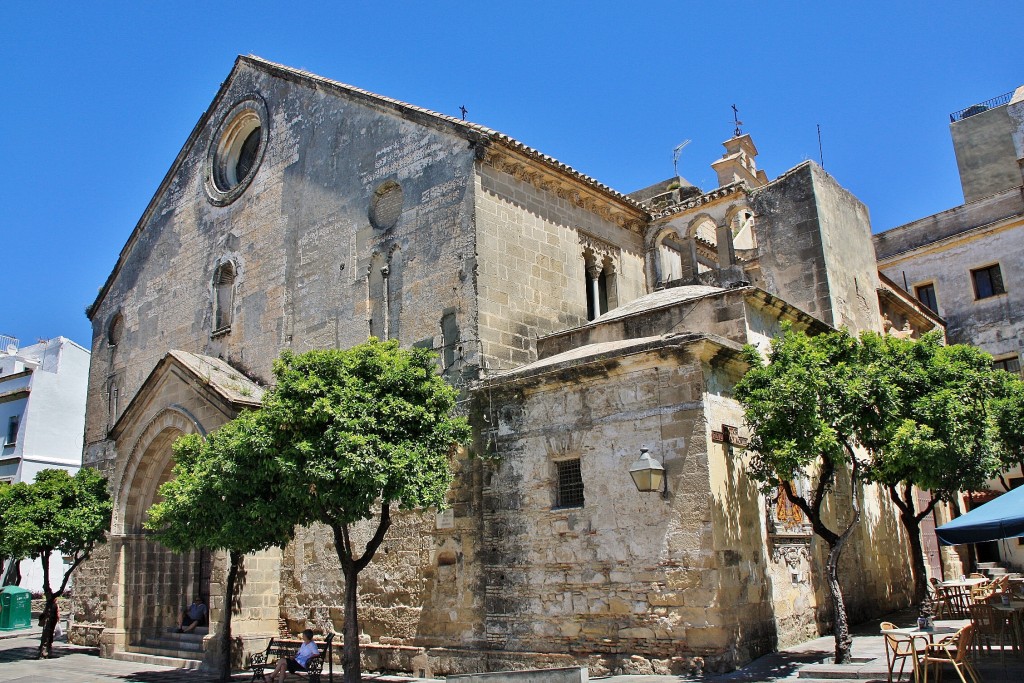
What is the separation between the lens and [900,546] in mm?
16594

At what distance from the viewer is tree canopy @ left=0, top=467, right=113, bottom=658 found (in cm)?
1758

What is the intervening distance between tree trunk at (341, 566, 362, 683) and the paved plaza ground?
1.54m

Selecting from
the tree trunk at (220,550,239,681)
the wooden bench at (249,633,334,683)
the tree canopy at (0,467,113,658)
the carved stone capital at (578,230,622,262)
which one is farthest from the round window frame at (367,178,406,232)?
the tree canopy at (0,467,113,658)

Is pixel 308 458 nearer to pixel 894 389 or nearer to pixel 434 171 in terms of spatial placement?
pixel 434 171

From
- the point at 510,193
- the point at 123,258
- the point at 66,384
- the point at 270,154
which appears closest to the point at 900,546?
the point at 510,193

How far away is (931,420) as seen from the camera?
1120cm

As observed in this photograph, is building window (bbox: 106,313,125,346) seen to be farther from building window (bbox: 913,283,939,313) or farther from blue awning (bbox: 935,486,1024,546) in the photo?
building window (bbox: 913,283,939,313)

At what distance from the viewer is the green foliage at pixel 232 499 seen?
1180 centimetres

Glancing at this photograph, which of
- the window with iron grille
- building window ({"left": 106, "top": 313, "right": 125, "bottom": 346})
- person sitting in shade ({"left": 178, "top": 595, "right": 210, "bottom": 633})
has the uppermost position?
building window ({"left": 106, "top": 313, "right": 125, "bottom": 346})

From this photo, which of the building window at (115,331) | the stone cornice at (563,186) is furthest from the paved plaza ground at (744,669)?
the stone cornice at (563,186)

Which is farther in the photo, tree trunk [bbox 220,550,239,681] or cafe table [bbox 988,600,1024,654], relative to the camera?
tree trunk [bbox 220,550,239,681]

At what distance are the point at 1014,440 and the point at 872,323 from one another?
448cm

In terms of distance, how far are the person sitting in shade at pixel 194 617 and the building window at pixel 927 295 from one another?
2157 cm

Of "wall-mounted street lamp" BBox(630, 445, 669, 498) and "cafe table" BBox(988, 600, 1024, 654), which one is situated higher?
"wall-mounted street lamp" BBox(630, 445, 669, 498)
